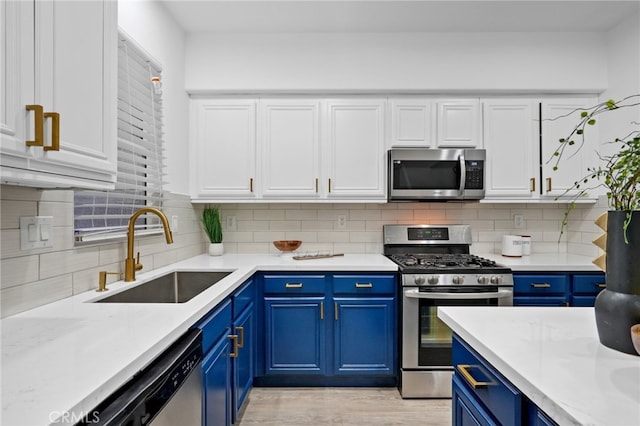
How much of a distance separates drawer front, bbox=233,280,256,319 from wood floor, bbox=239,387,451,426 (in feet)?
2.30

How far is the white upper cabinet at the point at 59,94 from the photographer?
3.01 feet

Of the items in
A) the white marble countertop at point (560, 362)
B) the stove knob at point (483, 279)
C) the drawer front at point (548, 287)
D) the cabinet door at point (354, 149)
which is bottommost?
the drawer front at point (548, 287)

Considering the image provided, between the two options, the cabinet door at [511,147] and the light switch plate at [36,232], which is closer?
the light switch plate at [36,232]

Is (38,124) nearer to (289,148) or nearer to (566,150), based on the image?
(289,148)

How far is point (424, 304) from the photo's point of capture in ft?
8.39

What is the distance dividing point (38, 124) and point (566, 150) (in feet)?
11.1

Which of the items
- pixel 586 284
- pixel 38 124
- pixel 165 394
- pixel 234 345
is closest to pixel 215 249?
pixel 234 345

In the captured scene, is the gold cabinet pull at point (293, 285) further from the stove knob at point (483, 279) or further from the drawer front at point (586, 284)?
the drawer front at point (586, 284)

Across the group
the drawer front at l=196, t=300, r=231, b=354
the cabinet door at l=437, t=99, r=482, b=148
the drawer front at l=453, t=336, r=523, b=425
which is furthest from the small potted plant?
the drawer front at l=453, t=336, r=523, b=425

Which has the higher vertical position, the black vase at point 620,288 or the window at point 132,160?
the window at point 132,160

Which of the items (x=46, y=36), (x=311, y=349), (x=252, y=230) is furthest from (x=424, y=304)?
(x=46, y=36)

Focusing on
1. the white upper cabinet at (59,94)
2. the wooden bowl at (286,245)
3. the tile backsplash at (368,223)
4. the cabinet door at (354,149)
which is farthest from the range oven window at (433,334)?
the white upper cabinet at (59,94)

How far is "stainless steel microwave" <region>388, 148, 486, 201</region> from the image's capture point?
9.47 ft

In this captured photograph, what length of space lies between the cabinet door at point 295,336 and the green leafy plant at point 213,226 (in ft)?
2.57
